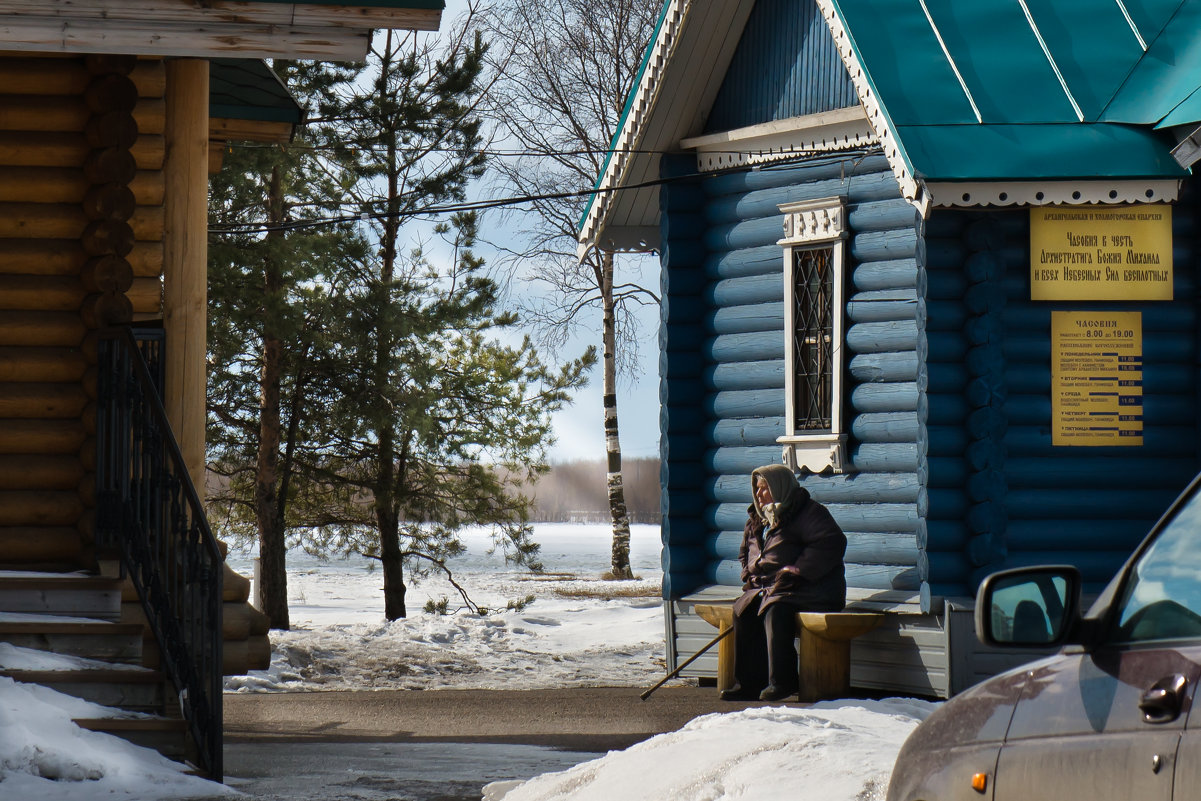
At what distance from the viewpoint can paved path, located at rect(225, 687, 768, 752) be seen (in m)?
9.02

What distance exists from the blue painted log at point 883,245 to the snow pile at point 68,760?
6.28 m

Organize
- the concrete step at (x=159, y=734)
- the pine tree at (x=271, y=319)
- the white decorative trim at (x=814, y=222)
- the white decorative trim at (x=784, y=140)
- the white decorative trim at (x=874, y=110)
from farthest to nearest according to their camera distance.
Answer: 1. the pine tree at (x=271, y=319)
2. the white decorative trim at (x=814, y=222)
3. the white decorative trim at (x=784, y=140)
4. the white decorative trim at (x=874, y=110)
5. the concrete step at (x=159, y=734)

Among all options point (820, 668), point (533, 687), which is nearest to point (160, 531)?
point (820, 668)

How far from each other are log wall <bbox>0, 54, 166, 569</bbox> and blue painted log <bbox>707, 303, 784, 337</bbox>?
523 centimetres

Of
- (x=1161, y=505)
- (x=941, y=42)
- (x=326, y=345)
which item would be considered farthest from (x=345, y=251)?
(x=1161, y=505)

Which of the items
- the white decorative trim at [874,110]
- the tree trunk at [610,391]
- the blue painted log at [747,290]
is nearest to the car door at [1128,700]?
the white decorative trim at [874,110]

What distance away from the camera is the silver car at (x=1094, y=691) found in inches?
107

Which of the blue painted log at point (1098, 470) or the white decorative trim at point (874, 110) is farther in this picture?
the blue painted log at point (1098, 470)

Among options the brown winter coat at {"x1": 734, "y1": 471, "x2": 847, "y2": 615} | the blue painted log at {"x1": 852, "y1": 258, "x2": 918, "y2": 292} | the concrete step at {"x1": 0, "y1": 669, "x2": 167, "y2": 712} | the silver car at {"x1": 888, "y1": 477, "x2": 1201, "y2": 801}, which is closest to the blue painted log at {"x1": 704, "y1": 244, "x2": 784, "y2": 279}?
the blue painted log at {"x1": 852, "y1": 258, "x2": 918, "y2": 292}

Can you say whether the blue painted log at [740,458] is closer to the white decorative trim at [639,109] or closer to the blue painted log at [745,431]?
the blue painted log at [745,431]

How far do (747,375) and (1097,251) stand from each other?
9.55 feet

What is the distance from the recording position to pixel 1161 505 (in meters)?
10.4

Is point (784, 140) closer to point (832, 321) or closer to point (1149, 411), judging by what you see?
point (832, 321)

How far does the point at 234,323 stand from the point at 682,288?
7.62 metres
